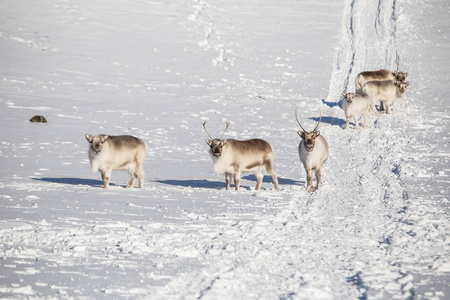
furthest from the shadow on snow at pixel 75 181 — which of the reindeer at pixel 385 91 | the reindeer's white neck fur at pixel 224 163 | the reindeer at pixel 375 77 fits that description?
the reindeer at pixel 375 77

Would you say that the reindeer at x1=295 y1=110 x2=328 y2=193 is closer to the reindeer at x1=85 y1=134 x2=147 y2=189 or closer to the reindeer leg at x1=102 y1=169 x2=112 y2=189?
the reindeer at x1=85 y1=134 x2=147 y2=189

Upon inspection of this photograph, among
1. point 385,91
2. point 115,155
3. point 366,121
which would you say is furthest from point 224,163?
point 385,91

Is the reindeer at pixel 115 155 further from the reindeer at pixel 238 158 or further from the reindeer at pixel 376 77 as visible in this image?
the reindeer at pixel 376 77

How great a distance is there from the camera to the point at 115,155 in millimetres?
12039

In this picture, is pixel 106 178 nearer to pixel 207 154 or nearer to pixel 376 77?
pixel 207 154

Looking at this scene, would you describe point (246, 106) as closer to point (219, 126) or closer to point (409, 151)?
point (219, 126)

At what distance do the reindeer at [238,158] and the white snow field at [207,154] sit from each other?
51cm

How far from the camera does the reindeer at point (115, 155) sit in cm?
1179

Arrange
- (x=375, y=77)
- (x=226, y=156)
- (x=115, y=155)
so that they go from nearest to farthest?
(x=115, y=155), (x=226, y=156), (x=375, y=77)

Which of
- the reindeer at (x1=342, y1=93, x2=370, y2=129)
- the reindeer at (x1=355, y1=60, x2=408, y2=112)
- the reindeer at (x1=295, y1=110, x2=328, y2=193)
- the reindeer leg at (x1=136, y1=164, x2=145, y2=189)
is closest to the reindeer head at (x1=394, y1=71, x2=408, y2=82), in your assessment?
the reindeer at (x1=355, y1=60, x2=408, y2=112)

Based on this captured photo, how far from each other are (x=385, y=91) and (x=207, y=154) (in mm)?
8096

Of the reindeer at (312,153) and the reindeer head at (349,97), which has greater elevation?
the reindeer head at (349,97)

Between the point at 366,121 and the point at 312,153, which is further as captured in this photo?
the point at 366,121

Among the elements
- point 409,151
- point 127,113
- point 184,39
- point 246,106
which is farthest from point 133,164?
point 184,39
